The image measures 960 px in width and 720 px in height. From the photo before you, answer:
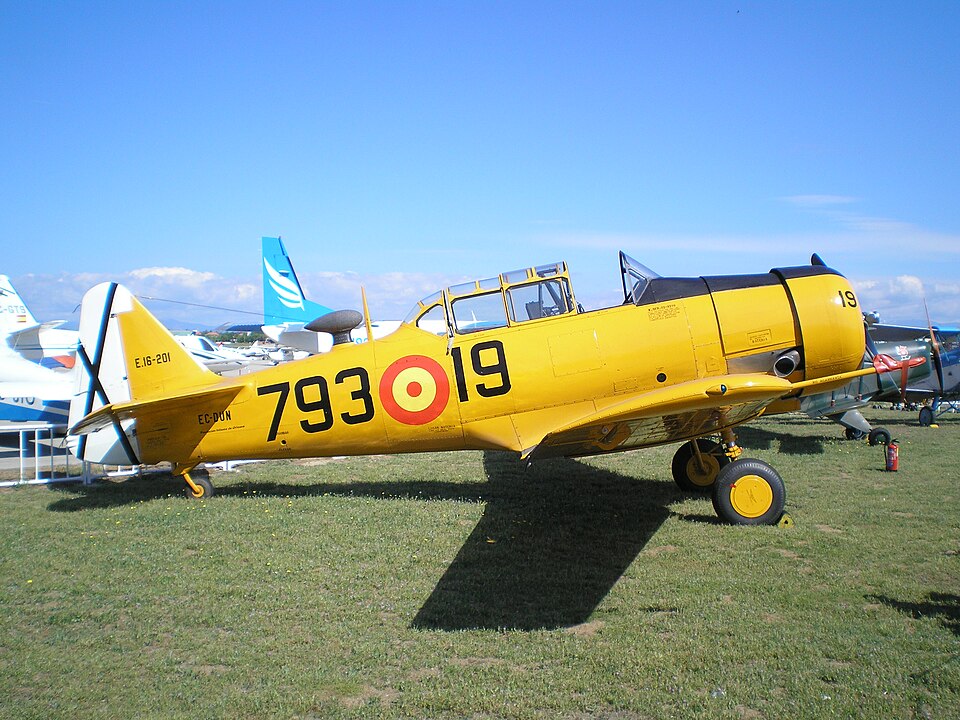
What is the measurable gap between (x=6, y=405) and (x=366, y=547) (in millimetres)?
10326

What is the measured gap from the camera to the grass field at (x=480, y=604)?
12.5 ft

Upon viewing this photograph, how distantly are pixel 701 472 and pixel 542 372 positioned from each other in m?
2.90

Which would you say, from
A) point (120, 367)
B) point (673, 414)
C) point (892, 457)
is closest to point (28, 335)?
point (120, 367)

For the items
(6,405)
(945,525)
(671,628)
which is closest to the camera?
(671,628)

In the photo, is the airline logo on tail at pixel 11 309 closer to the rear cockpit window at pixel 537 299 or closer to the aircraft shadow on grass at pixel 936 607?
the rear cockpit window at pixel 537 299

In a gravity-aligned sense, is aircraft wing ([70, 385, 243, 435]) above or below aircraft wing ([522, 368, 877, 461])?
above

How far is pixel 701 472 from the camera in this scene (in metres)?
8.59

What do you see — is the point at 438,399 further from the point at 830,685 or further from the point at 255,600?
the point at 830,685

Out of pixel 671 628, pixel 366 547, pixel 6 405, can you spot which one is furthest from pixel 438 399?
pixel 6 405

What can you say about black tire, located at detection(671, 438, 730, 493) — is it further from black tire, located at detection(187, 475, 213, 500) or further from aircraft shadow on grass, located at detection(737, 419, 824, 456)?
black tire, located at detection(187, 475, 213, 500)

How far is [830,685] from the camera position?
3789mm

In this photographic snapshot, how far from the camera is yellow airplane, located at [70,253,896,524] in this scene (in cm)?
687

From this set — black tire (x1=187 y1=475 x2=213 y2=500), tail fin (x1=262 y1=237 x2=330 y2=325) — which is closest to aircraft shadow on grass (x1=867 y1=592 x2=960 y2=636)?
black tire (x1=187 y1=475 x2=213 y2=500)

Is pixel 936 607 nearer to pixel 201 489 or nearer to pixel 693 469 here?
pixel 693 469
